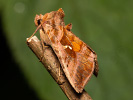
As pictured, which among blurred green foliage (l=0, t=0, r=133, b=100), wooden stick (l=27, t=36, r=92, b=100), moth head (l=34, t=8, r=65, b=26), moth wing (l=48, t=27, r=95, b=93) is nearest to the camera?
wooden stick (l=27, t=36, r=92, b=100)

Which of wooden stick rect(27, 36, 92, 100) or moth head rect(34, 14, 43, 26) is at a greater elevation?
moth head rect(34, 14, 43, 26)

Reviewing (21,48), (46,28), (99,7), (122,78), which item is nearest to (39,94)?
(21,48)

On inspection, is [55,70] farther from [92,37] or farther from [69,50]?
[92,37]

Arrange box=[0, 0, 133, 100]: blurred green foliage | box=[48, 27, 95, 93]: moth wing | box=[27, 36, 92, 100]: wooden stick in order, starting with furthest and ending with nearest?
box=[0, 0, 133, 100]: blurred green foliage, box=[48, 27, 95, 93]: moth wing, box=[27, 36, 92, 100]: wooden stick

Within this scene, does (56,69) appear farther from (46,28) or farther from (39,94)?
(46,28)

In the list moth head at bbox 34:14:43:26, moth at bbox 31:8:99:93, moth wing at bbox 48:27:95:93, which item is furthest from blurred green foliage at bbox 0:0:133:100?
moth wing at bbox 48:27:95:93

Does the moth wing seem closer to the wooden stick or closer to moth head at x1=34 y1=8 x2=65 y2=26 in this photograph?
the wooden stick
